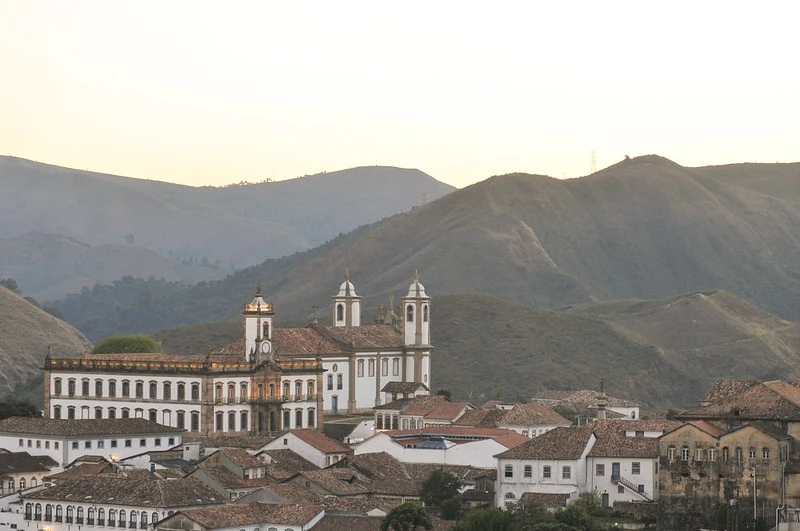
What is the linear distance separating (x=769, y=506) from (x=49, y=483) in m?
34.5

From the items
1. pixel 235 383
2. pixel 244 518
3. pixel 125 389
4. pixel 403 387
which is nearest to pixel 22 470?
pixel 125 389

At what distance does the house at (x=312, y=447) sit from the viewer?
100 metres

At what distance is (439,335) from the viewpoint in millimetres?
186250

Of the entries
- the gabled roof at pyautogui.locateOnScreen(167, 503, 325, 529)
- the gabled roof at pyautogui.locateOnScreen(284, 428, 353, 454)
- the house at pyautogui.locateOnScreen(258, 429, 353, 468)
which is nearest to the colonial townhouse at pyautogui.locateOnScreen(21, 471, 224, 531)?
the gabled roof at pyautogui.locateOnScreen(167, 503, 325, 529)

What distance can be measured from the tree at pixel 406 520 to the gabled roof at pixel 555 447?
9521 millimetres

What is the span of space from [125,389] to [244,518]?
35.1m

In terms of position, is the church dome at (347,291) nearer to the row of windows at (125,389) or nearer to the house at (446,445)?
the row of windows at (125,389)

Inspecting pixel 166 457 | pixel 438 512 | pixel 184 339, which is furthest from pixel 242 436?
pixel 184 339

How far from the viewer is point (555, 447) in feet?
290

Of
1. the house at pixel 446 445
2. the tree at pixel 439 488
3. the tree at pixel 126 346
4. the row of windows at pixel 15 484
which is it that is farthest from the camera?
the tree at pixel 126 346

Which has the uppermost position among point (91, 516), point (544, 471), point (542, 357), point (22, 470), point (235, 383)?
point (542, 357)

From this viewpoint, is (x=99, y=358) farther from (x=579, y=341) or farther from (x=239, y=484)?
(x=579, y=341)

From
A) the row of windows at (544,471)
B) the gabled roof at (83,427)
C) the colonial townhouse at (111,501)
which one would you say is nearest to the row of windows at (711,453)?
the row of windows at (544,471)

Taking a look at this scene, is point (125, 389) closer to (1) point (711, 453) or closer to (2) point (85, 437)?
(2) point (85, 437)
